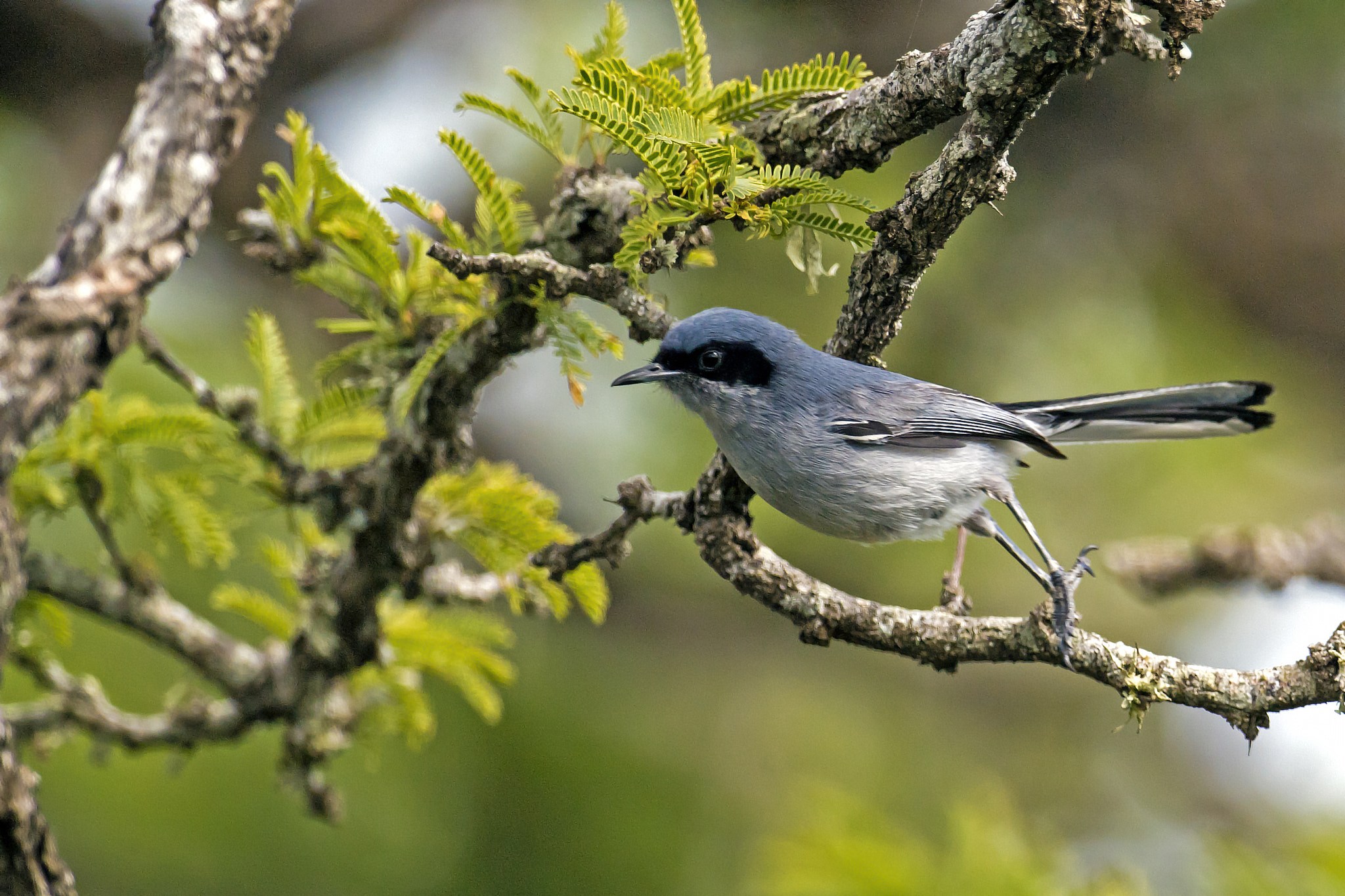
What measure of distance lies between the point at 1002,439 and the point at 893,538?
1.39 feet

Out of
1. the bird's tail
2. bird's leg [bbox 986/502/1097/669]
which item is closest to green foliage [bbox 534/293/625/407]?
bird's leg [bbox 986/502/1097/669]

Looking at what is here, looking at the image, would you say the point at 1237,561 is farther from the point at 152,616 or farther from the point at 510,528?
the point at 152,616

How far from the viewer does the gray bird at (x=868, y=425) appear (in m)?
2.27

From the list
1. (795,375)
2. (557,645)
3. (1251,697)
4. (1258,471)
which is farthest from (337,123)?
(1258,471)

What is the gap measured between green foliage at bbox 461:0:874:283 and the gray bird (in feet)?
1.17


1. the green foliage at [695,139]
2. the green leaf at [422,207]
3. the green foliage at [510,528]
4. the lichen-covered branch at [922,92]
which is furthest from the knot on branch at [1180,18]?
the green foliage at [510,528]

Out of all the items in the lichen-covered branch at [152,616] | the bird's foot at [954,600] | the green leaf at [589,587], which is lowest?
the lichen-covered branch at [152,616]

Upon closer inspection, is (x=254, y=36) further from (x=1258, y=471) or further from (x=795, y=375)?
(x=1258, y=471)

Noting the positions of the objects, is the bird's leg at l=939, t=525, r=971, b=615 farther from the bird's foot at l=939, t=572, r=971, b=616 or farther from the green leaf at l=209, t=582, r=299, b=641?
the green leaf at l=209, t=582, r=299, b=641

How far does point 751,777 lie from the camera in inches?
199

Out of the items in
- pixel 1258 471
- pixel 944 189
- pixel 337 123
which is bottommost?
pixel 944 189

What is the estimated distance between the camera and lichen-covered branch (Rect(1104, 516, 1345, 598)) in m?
2.60

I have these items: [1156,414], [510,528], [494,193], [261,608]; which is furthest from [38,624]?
[1156,414]

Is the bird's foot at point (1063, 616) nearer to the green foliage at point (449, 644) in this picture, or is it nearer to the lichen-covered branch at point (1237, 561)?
the lichen-covered branch at point (1237, 561)
